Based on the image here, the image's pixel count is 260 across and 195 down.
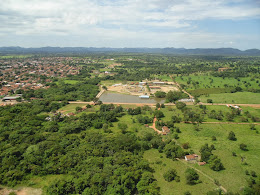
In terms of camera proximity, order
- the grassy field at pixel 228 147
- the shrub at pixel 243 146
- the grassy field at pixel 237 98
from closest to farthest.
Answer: the grassy field at pixel 228 147
the shrub at pixel 243 146
the grassy field at pixel 237 98

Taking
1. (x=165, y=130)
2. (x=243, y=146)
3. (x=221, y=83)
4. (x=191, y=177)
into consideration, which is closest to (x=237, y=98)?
(x=221, y=83)

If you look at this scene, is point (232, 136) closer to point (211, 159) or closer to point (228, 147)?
point (228, 147)

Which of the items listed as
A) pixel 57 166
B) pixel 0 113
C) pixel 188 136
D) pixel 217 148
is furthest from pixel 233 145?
pixel 0 113

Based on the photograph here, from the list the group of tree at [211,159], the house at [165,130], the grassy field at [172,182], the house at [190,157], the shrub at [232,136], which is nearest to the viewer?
the grassy field at [172,182]

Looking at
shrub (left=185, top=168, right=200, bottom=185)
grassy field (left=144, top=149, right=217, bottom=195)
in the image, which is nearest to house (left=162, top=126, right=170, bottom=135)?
grassy field (left=144, top=149, right=217, bottom=195)

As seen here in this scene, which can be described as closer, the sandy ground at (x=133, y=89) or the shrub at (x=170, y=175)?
the shrub at (x=170, y=175)

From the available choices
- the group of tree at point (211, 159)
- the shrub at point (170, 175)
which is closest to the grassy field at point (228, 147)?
the group of tree at point (211, 159)

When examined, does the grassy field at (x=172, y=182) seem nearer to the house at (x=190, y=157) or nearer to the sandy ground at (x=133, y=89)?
the house at (x=190, y=157)

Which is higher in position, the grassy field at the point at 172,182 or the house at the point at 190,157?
the house at the point at 190,157
